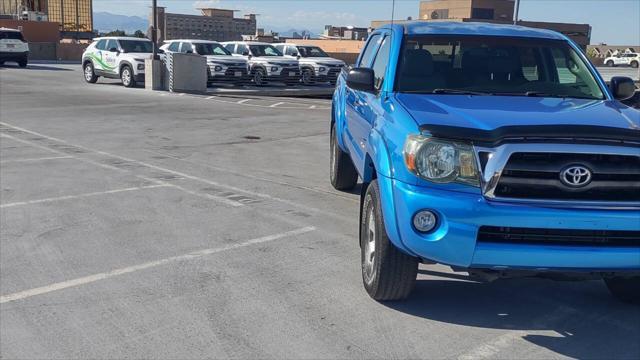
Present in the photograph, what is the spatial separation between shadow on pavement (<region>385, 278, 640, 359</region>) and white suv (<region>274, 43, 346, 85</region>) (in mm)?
22385

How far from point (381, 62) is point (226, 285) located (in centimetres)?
245

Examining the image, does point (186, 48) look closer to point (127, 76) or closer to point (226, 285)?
point (127, 76)

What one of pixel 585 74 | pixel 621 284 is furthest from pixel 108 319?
pixel 585 74

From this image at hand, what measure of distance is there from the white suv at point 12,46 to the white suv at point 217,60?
11.7 m

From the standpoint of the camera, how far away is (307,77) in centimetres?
2736

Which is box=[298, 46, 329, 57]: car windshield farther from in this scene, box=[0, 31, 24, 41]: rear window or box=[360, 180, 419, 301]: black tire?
box=[360, 180, 419, 301]: black tire

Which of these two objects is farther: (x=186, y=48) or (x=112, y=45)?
(x=186, y=48)

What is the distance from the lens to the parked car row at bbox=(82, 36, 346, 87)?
24297 millimetres

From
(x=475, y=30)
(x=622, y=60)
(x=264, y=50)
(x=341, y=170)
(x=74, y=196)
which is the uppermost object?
(x=622, y=60)

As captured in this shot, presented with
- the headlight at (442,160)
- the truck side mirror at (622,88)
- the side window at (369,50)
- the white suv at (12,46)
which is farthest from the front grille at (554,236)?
the white suv at (12,46)

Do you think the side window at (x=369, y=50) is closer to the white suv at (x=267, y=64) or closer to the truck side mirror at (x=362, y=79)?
the truck side mirror at (x=362, y=79)

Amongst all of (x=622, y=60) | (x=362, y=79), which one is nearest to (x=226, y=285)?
(x=362, y=79)

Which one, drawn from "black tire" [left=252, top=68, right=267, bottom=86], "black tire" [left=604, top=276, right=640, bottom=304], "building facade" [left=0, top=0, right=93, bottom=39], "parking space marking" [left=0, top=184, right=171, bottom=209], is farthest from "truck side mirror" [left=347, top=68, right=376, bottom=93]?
"building facade" [left=0, top=0, right=93, bottom=39]

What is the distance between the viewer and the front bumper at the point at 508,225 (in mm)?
3795
